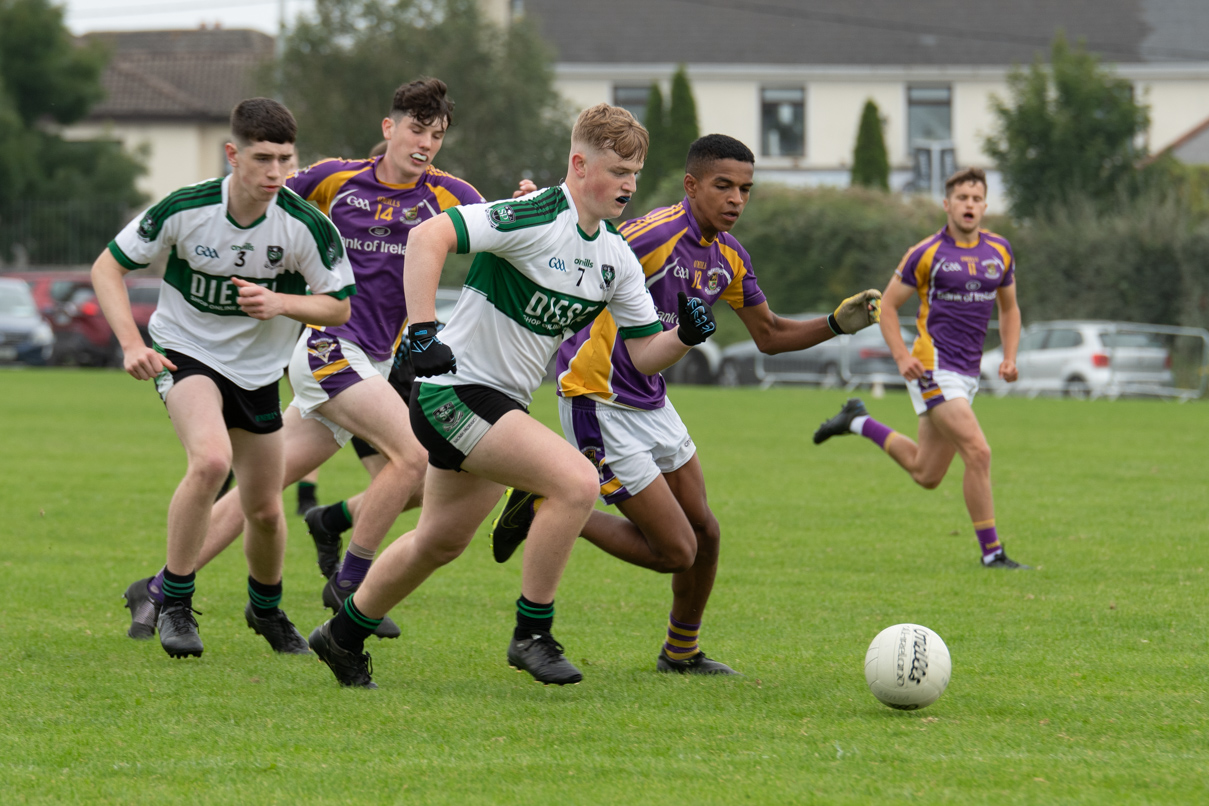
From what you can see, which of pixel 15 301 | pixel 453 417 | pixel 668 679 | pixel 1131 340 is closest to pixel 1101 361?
pixel 1131 340

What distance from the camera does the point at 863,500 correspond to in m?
11.6

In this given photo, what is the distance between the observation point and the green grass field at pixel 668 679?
413 centimetres

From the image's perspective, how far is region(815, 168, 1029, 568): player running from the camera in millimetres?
8867

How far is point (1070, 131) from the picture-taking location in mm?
33219

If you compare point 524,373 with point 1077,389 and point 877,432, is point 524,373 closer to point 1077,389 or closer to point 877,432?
point 877,432

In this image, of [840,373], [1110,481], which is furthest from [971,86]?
[1110,481]

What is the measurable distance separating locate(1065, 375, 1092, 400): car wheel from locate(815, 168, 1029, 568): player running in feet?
53.5

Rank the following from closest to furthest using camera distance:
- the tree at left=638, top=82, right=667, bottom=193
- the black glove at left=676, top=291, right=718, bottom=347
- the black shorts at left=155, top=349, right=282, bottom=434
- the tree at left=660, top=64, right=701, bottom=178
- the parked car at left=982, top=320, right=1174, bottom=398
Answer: the black glove at left=676, top=291, right=718, bottom=347 < the black shorts at left=155, top=349, right=282, bottom=434 < the parked car at left=982, top=320, right=1174, bottom=398 < the tree at left=638, top=82, right=667, bottom=193 < the tree at left=660, top=64, right=701, bottom=178

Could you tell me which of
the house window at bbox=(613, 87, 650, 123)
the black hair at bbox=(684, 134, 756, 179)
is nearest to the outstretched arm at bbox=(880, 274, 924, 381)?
the black hair at bbox=(684, 134, 756, 179)

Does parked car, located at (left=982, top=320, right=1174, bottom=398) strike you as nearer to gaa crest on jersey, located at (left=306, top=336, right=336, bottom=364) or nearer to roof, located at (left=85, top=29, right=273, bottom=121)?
gaa crest on jersey, located at (left=306, top=336, right=336, bottom=364)

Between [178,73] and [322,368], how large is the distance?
53259 millimetres

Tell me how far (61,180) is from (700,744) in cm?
3795

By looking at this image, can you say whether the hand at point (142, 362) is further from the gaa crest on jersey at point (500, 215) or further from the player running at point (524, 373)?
the gaa crest on jersey at point (500, 215)

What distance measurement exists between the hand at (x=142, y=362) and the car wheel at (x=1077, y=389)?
21729 mm
